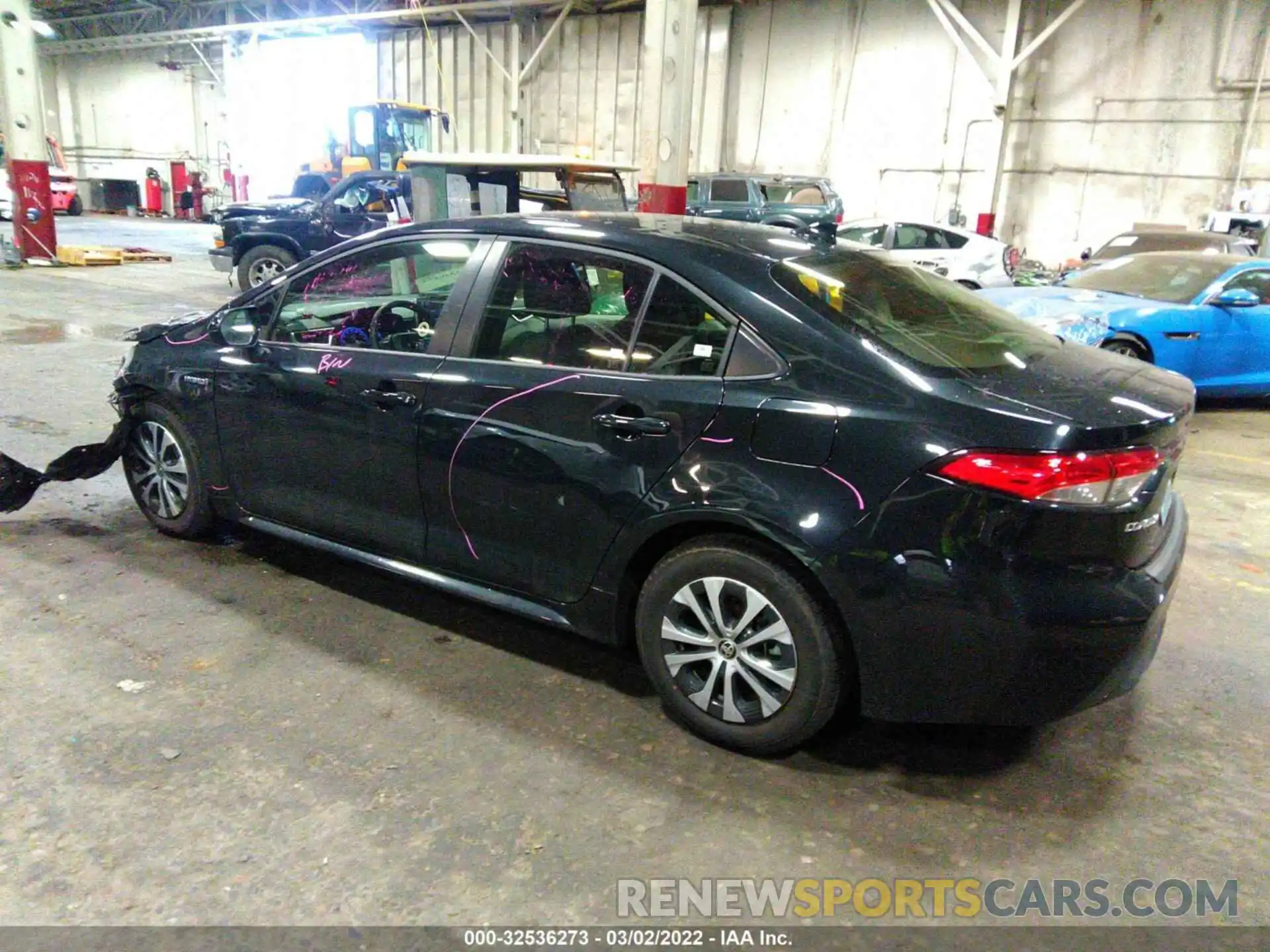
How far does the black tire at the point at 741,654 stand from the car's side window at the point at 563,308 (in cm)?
68

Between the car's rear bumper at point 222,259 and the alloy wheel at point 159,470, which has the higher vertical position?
the car's rear bumper at point 222,259

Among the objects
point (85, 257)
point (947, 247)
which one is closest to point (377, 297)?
point (947, 247)

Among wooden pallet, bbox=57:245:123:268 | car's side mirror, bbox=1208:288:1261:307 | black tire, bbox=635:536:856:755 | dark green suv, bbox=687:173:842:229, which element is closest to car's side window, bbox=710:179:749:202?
dark green suv, bbox=687:173:842:229

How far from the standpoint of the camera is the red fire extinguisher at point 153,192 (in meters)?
31.2

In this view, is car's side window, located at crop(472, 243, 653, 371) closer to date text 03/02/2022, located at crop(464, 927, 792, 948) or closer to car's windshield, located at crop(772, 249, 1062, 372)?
car's windshield, located at crop(772, 249, 1062, 372)

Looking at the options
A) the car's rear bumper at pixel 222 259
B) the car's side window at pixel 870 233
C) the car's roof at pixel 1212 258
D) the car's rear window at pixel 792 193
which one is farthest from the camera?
the car's rear window at pixel 792 193

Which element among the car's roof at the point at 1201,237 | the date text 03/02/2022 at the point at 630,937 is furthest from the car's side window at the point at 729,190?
the date text 03/02/2022 at the point at 630,937

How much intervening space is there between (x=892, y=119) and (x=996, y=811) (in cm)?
1811

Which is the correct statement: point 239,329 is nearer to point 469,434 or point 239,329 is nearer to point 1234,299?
point 469,434

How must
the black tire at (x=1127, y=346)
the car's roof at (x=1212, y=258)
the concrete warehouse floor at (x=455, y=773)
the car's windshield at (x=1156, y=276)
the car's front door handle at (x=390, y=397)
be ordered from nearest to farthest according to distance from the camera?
1. the concrete warehouse floor at (x=455, y=773)
2. the car's front door handle at (x=390, y=397)
3. the black tire at (x=1127, y=346)
4. the car's windshield at (x=1156, y=276)
5. the car's roof at (x=1212, y=258)

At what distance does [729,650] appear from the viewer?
2666 mm

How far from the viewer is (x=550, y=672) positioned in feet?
10.5

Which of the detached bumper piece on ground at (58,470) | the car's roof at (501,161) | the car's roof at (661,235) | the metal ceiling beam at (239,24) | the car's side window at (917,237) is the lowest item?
the detached bumper piece on ground at (58,470)

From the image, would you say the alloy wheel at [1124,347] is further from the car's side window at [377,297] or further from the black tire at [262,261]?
the black tire at [262,261]
